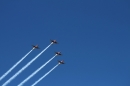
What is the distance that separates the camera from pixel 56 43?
104375 mm

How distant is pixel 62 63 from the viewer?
347 feet

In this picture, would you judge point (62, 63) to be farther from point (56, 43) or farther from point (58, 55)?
point (56, 43)

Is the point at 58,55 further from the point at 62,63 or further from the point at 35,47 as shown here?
the point at 35,47

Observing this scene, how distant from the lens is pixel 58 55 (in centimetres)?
10519

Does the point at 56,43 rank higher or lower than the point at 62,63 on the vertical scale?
higher

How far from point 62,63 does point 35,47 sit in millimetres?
16693

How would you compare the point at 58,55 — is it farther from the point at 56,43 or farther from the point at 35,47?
the point at 35,47

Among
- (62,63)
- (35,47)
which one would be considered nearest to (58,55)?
(62,63)

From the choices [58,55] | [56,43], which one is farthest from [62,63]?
[56,43]

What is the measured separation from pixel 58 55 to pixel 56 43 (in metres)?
6.48

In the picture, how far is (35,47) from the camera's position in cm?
10169

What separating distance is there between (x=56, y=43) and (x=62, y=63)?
439 inches
